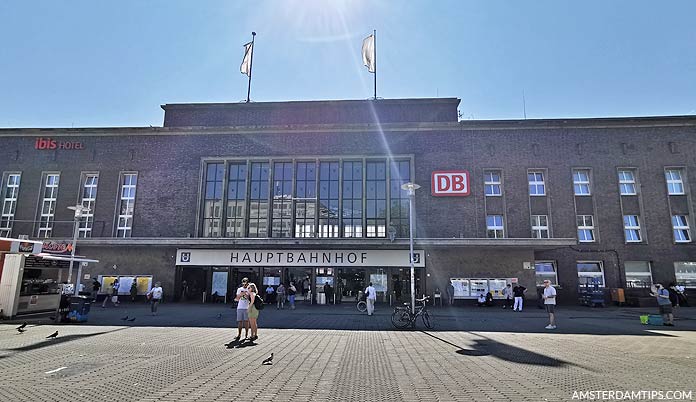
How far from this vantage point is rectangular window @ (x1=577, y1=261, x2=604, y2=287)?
2744cm

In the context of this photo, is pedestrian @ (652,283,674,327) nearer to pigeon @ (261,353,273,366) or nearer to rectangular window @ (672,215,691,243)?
pigeon @ (261,353,273,366)

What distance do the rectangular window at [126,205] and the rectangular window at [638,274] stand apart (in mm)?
36144

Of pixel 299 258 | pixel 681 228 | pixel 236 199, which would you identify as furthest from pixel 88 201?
pixel 681 228

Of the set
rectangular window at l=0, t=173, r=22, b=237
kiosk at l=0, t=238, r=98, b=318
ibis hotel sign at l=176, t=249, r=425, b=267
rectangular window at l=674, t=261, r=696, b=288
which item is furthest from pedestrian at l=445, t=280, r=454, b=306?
rectangular window at l=0, t=173, r=22, b=237

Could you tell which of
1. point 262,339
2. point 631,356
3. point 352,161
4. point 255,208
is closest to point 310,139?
point 352,161

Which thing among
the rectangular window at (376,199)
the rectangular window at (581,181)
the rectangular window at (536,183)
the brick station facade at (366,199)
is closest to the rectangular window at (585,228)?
the brick station facade at (366,199)

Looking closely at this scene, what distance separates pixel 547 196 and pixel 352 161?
1453cm

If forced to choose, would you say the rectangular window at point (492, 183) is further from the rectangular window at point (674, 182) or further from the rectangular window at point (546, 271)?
the rectangular window at point (674, 182)

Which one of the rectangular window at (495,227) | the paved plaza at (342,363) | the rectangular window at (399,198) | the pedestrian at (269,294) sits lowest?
the paved plaza at (342,363)

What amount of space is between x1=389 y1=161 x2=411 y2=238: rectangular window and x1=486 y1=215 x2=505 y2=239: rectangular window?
5824 millimetres

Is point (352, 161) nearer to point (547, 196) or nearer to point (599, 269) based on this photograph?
point (547, 196)

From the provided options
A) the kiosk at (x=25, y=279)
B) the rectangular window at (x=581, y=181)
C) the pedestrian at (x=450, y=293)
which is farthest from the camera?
the rectangular window at (x=581, y=181)

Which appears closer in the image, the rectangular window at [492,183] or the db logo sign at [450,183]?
the db logo sign at [450,183]

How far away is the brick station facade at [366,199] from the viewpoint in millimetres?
27141
